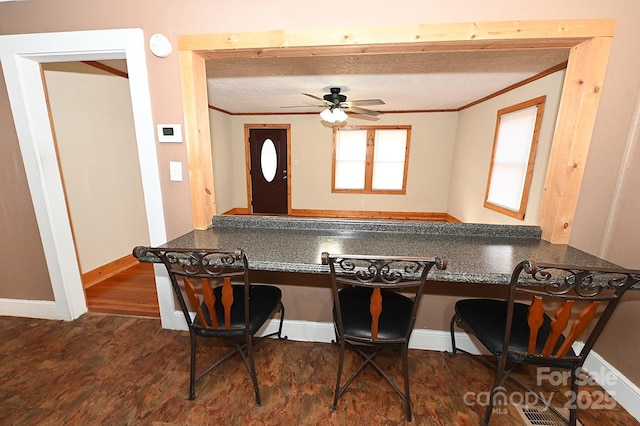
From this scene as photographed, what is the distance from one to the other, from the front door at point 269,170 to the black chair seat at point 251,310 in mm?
4679

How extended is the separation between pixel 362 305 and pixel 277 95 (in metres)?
3.62

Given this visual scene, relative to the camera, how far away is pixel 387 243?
1.53 metres

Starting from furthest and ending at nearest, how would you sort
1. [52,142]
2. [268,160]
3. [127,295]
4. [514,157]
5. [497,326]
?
[268,160] < [514,157] < [127,295] < [52,142] < [497,326]

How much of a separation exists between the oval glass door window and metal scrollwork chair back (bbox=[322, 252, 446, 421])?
4.97m

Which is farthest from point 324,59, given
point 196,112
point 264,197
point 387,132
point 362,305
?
point 264,197

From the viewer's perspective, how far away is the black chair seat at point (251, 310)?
131 centimetres

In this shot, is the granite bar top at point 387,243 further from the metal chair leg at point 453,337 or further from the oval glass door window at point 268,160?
the oval glass door window at point 268,160

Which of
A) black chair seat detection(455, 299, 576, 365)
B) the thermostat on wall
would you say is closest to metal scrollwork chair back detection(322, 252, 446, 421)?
black chair seat detection(455, 299, 576, 365)

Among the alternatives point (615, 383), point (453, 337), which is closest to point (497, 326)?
point (453, 337)

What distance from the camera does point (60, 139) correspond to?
2404 millimetres

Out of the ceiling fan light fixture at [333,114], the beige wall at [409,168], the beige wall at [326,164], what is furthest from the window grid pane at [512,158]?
the ceiling fan light fixture at [333,114]

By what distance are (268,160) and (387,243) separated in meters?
5.08

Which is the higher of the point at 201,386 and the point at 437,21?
the point at 437,21

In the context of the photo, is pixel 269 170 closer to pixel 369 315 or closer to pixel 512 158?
pixel 512 158
